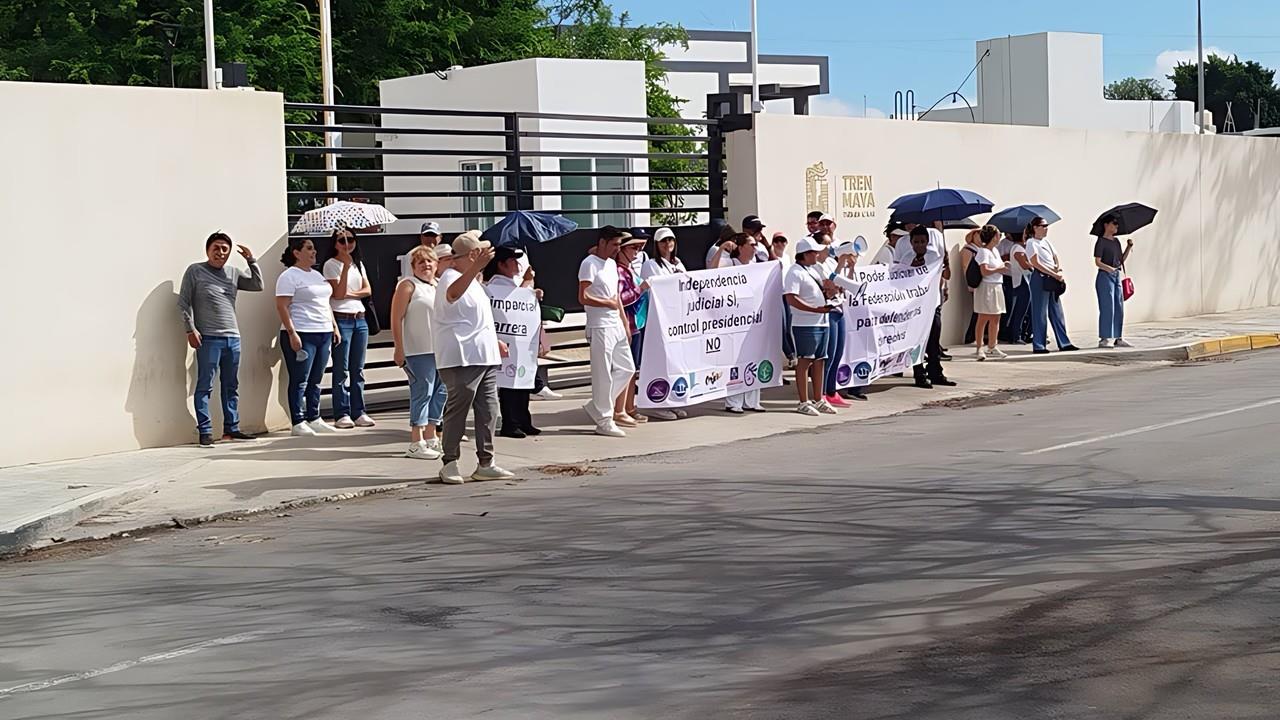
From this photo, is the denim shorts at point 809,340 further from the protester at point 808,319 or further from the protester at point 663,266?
the protester at point 663,266

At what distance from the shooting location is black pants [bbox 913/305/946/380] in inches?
712

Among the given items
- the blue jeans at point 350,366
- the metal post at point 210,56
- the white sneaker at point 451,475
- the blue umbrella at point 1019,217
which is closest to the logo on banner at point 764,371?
the blue jeans at point 350,366

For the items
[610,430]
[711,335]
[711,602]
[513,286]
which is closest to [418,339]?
[513,286]

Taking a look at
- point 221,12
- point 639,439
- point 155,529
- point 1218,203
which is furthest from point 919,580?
point 221,12

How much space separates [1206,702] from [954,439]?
8029 millimetres

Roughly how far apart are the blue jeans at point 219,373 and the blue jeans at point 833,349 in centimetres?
617

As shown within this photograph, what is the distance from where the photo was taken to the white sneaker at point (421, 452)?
44.0 ft

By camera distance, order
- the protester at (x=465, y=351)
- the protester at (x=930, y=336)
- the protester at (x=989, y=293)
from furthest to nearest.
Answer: the protester at (x=989, y=293) < the protester at (x=930, y=336) < the protester at (x=465, y=351)

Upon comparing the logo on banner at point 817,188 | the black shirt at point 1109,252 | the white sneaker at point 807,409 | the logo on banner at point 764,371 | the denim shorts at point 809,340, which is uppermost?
the logo on banner at point 817,188

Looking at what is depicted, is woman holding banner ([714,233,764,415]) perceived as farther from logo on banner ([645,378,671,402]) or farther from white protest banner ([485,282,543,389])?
white protest banner ([485,282,543,389])

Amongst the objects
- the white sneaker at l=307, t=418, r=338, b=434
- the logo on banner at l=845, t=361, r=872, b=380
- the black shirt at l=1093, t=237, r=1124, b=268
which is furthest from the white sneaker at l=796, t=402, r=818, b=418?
the black shirt at l=1093, t=237, r=1124, b=268

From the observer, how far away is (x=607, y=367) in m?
14.6

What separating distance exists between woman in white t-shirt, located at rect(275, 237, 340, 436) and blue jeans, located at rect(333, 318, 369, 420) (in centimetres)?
21

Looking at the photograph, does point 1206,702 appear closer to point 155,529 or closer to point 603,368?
point 155,529
